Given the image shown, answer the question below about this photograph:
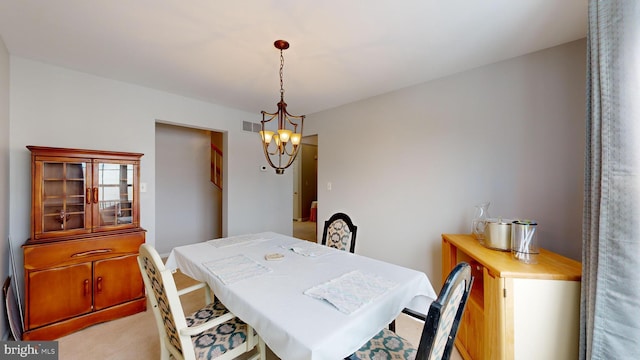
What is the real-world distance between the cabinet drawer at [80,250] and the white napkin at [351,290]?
217cm

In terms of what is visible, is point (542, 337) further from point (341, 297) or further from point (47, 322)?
point (47, 322)

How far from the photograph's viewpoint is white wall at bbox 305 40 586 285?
6.48ft

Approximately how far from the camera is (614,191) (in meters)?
1.15

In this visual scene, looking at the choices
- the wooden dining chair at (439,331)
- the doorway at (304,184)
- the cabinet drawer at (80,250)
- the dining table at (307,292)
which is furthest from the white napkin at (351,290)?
the doorway at (304,184)

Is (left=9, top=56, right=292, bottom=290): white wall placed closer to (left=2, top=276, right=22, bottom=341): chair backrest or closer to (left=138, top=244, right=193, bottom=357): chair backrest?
(left=2, top=276, right=22, bottom=341): chair backrest

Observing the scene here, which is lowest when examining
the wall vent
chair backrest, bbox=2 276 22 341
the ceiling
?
chair backrest, bbox=2 276 22 341

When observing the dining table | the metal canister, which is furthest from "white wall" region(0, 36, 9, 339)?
the metal canister

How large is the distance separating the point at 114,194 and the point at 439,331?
303 centimetres

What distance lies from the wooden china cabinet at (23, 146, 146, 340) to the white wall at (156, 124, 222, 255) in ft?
5.70

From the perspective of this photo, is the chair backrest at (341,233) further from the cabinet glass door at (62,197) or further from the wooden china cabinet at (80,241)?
the cabinet glass door at (62,197)

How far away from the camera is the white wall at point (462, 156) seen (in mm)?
1974

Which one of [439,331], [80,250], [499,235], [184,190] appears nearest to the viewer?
[439,331]

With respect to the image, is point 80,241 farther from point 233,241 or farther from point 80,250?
point 233,241

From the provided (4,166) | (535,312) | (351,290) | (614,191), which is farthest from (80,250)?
(614,191)
